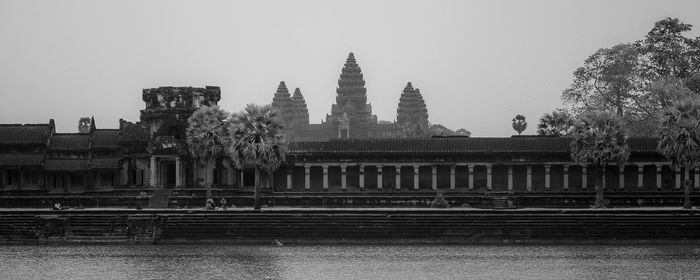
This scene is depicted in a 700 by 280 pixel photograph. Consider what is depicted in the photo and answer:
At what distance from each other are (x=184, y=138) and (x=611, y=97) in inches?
1503

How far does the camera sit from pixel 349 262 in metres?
53.3

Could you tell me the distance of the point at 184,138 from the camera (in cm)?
8219

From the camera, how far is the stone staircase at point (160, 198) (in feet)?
248

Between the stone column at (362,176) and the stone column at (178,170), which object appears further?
the stone column at (362,176)

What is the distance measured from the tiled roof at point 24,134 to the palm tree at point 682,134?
37.7 meters

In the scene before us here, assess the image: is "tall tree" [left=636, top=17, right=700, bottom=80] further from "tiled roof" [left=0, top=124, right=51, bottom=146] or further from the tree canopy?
"tiled roof" [left=0, top=124, right=51, bottom=146]

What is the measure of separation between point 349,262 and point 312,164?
31634mm

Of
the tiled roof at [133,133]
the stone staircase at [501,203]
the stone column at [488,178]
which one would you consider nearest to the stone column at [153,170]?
the tiled roof at [133,133]

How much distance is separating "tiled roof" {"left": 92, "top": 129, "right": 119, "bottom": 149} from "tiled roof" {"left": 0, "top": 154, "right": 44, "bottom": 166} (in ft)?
11.3

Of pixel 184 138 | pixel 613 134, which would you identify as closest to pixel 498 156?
pixel 613 134

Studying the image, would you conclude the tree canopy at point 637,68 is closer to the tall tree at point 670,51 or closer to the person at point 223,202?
the tall tree at point 670,51

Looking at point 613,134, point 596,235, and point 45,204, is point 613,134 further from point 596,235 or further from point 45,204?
point 45,204

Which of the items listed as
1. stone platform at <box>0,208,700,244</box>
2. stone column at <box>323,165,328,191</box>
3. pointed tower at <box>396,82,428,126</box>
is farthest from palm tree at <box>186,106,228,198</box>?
pointed tower at <box>396,82,428,126</box>

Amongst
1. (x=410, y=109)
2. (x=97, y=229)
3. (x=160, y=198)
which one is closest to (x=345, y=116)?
(x=410, y=109)
